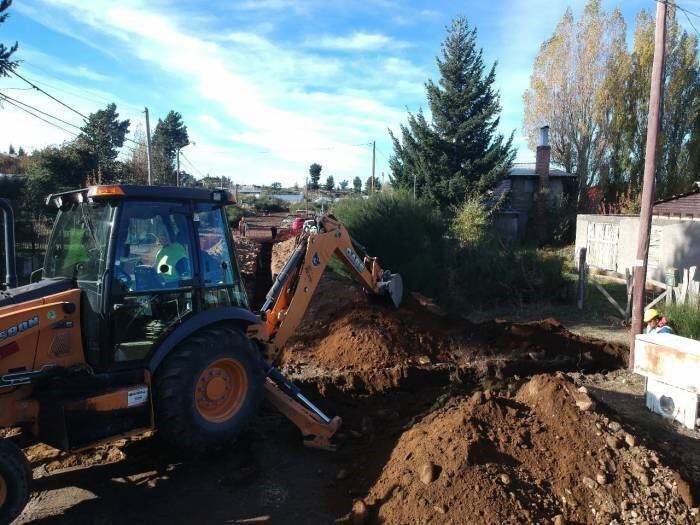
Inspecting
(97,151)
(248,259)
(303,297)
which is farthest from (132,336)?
(97,151)

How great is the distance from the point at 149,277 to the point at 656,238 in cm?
1726

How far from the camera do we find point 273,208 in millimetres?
43219

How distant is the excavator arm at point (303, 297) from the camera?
5.27 m

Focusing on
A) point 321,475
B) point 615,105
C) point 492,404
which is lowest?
point 321,475

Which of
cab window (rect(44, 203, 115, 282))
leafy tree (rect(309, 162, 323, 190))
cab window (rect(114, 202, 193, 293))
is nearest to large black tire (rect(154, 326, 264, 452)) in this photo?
cab window (rect(114, 202, 193, 293))

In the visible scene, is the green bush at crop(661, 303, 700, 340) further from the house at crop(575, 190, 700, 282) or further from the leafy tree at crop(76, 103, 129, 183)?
the leafy tree at crop(76, 103, 129, 183)

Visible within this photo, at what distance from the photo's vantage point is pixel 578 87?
30.4 m

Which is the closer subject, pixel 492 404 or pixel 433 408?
pixel 492 404

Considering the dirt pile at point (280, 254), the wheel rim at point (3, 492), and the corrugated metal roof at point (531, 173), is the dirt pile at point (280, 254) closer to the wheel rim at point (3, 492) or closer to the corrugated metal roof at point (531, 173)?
the wheel rim at point (3, 492)

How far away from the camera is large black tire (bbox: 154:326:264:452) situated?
4461 mm

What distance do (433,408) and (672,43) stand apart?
31.5 meters

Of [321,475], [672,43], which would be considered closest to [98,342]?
[321,475]

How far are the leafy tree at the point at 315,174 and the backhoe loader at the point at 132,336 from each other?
61.7 metres

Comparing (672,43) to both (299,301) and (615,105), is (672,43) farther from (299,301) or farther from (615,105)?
(299,301)
